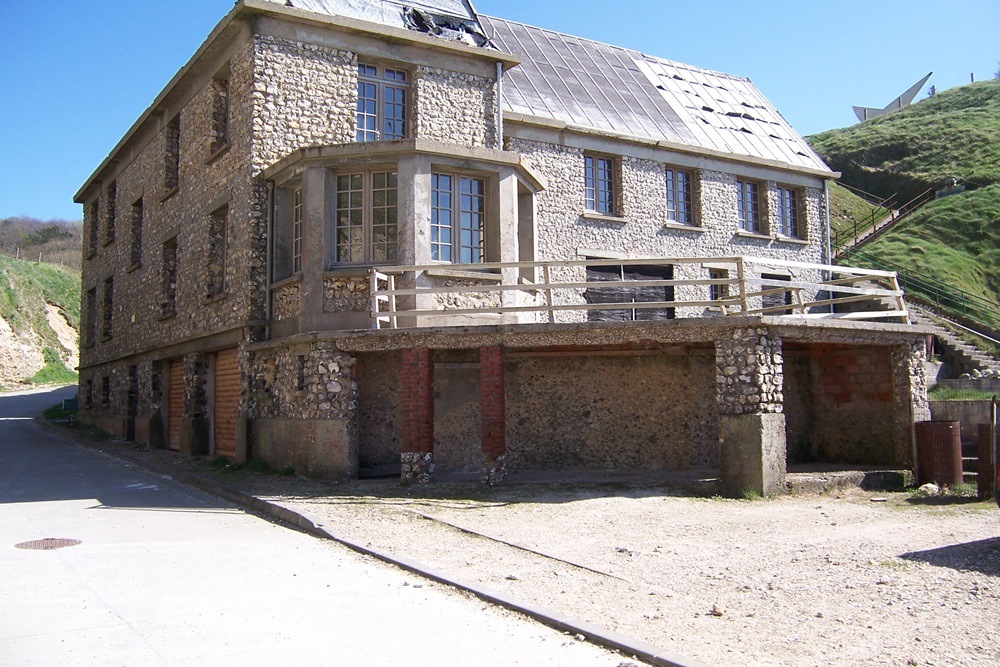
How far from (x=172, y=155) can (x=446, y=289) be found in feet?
37.2

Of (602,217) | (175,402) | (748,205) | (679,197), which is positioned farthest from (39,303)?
(748,205)

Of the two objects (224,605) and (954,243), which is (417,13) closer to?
(224,605)

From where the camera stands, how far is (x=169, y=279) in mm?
19641

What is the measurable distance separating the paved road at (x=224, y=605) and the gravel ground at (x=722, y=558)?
0.60 metres

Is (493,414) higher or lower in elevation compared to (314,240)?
lower

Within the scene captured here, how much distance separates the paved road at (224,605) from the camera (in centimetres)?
497

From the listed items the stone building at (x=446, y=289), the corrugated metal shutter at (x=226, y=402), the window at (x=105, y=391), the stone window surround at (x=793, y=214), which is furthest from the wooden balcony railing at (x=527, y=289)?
the window at (x=105, y=391)

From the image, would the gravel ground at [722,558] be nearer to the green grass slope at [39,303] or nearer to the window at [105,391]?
the window at [105,391]

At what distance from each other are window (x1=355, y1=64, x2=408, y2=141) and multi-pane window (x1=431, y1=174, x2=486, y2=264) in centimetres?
260

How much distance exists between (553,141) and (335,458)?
9695 millimetres

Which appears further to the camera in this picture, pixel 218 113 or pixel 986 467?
pixel 218 113

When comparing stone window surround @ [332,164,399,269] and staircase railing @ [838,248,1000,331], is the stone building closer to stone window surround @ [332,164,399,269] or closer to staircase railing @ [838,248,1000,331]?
stone window surround @ [332,164,399,269]

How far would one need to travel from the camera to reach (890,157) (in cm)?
4978

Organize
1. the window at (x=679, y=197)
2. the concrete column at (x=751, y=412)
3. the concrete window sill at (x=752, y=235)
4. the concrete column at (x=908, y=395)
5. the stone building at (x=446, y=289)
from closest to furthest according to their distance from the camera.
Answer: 1. the concrete column at (x=751, y=412)
2. the stone building at (x=446, y=289)
3. the concrete column at (x=908, y=395)
4. the window at (x=679, y=197)
5. the concrete window sill at (x=752, y=235)
